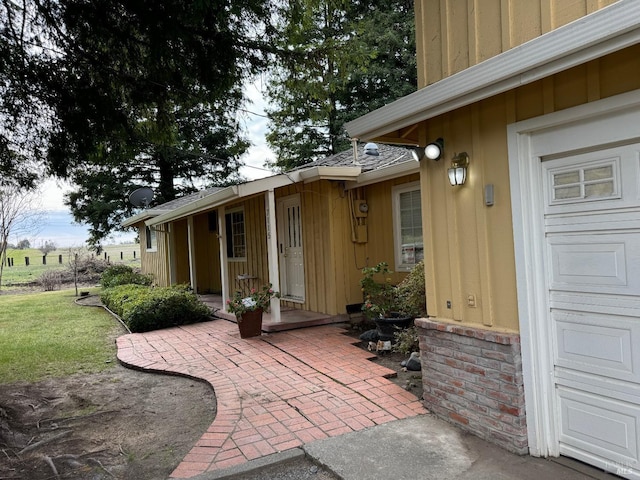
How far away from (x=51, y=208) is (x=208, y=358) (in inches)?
585

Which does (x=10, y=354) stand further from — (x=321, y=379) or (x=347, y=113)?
(x=347, y=113)

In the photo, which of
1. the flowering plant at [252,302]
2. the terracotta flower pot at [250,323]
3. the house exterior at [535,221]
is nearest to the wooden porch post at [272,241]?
the flowering plant at [252,302]

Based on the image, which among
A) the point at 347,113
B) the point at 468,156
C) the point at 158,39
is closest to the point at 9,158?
the point at 158,39

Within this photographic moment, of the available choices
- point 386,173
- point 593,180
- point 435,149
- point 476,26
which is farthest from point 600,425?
point 386,173

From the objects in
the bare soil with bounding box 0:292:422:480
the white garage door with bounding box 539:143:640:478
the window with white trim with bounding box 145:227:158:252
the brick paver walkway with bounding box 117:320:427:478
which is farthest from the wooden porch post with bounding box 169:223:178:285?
the white garage door with bounding box 539:143:640:478

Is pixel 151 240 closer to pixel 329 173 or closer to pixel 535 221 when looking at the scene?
pixel 329 173

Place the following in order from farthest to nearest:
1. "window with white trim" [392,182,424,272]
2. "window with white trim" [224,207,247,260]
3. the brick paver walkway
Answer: "window with white trim" [224,207,247,260] < "window with white trim" [392,182,424,272] < the brick paver walkway

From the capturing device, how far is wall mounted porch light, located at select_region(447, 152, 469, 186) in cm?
328

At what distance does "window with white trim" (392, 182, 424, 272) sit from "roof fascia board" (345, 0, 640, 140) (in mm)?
3500

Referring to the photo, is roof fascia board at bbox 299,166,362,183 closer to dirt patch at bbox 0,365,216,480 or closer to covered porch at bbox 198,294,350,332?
covered porch at bbox 198,294,350,332

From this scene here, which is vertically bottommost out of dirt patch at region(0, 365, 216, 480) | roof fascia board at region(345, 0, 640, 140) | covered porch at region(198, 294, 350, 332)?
dirt patch at region(0, 365, 216, 480)

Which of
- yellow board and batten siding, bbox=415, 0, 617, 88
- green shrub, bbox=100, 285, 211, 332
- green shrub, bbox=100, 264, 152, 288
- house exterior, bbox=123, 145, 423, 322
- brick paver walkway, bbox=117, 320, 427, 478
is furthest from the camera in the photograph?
green shrub, bbox=100, 264, 152, 288

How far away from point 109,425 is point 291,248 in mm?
5007

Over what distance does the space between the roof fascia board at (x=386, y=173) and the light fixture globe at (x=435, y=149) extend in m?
2.39
